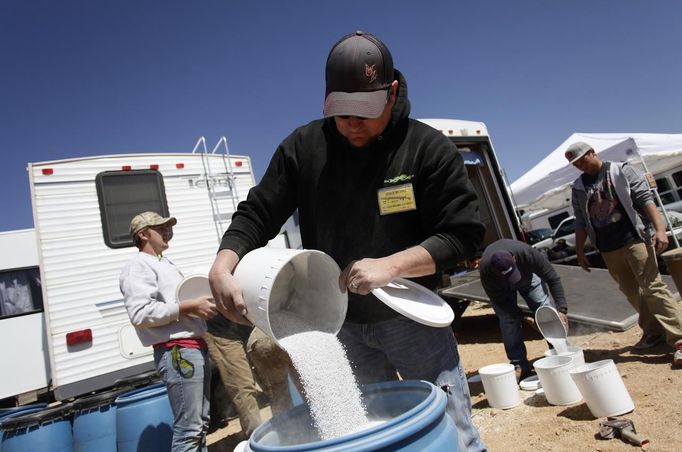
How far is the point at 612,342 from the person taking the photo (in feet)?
15.0

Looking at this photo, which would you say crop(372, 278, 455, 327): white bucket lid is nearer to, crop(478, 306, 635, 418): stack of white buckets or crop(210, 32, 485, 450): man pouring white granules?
crop(210, 32, 485, 450): man pouring white granules

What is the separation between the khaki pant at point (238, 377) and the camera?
3840 millimetres

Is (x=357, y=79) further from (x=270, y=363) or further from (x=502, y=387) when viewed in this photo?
(x=502, y=387)

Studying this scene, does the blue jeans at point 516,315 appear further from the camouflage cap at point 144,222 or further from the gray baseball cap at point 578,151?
the camouflage cap at point 144,222

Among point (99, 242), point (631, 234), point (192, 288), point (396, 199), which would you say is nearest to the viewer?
point (396, 199)

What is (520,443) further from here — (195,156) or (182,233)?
(195,156)

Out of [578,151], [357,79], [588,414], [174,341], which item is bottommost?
[588,414]

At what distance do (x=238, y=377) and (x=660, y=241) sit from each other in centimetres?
382

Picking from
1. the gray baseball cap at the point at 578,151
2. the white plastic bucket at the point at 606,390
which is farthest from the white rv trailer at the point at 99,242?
the white plastic bucket at the point at 606,390

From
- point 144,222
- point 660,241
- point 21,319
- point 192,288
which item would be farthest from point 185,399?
point 21,319

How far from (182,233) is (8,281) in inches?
163

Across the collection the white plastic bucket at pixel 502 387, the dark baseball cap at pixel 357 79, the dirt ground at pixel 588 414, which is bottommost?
the dirt ground at pixel 588 414

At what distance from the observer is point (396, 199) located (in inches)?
58.2

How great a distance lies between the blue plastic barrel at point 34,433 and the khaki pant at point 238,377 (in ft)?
3.98
